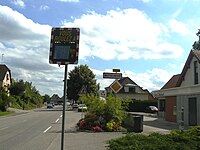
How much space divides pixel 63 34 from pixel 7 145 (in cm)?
760

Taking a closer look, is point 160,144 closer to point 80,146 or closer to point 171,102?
point 80,146

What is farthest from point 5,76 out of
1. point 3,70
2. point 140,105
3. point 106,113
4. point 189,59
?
point 106,113

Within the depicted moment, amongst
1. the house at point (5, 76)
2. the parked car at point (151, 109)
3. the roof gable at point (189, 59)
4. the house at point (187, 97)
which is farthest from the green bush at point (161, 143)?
the house at point (5, 76)

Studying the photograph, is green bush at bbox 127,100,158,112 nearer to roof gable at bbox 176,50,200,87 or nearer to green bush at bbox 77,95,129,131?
roof gable at bbox 176,50,200,87

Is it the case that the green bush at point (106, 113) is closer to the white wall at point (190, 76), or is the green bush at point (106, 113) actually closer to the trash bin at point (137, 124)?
the trash bin at point (137, 124)

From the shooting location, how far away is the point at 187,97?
28.8 meters

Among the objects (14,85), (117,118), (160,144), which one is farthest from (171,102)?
(14,85)

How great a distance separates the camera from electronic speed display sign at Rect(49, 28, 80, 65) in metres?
7.98

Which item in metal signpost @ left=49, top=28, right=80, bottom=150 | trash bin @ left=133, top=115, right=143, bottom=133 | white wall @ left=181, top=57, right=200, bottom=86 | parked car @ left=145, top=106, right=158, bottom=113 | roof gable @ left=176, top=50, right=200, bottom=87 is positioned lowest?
trash bin @ left=133, top=115, right=143, bottom=133

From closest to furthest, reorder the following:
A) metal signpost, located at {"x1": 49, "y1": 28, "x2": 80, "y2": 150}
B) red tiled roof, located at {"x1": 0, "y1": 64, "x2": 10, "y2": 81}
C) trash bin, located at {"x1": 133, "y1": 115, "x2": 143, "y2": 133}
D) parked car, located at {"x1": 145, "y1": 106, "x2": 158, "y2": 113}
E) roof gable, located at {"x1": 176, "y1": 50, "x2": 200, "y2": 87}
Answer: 1. metal signpost, located at {"x1": 49, "y1": 28, "x2": 80, "y2": 150}
2. trash bin, located at {"x1": 133, "y1": 115, "x2": 143, "y2": 133}
3. roof gable, located at {"x1": 176, "y1": 50, "x2": 200, "y2": 87}
4. parked car, located at {"x1": 145, "y1": 106, "x2": 158, "y2": 113}
5. red tiled roof, located at {"x1": 0, "y1": 64, "x2": 10, "y2": 81}

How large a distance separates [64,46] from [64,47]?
0.08 feet

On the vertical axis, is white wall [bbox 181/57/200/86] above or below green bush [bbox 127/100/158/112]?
above

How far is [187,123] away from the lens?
2838 centimetres

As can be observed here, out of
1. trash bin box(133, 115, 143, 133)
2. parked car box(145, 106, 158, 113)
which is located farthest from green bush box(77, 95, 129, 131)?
parked car box(145, 106, 158, 113)
